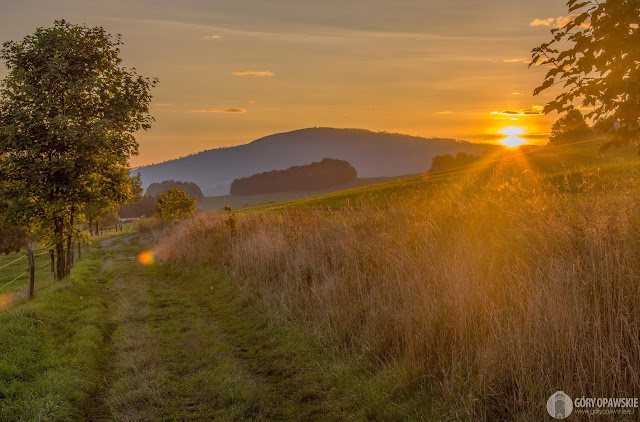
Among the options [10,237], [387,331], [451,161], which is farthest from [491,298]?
[451,161]

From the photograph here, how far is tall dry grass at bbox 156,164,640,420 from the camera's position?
14.6 ft

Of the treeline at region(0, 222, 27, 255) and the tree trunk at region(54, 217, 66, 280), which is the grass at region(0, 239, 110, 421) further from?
the treeline at region(0, 222, 27, 255)

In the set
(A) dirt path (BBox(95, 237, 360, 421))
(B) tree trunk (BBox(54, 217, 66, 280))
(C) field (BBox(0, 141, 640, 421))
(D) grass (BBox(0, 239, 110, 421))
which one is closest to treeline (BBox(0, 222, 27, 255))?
(B) tree trunk (BBox(54, 217, 66, 280))

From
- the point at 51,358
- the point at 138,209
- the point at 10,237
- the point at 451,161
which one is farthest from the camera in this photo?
the point at 138,209

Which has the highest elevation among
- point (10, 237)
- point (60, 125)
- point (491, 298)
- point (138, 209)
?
point (60, 125)

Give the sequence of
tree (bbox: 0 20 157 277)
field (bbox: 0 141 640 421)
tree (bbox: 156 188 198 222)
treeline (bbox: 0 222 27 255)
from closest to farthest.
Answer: field (bbox: 0 141 640 421) → tree (bbox: 0 20 157 277) → tree (bbox: 156 188 198 222) → treeline (bbox: 0 222 27 255)

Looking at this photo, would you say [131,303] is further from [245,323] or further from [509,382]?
[509,382]

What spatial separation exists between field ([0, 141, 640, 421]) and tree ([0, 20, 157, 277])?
4758mm

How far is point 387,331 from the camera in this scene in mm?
6621

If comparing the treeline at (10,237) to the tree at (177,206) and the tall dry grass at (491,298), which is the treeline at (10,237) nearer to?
the tree at (177,206)

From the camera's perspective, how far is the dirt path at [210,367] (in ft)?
19.6

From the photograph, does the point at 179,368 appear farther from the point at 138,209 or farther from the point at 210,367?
the point at 138,209

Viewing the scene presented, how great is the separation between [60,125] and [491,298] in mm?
14510

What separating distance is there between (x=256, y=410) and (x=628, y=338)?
4869mm
